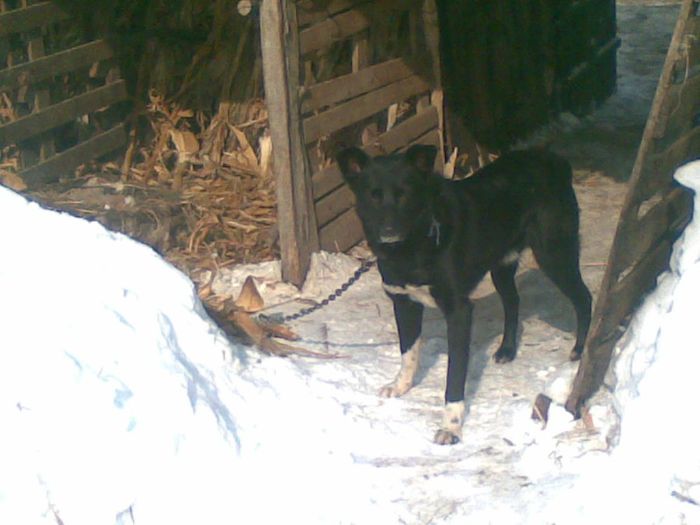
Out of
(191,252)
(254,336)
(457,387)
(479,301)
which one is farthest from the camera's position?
(191,252)

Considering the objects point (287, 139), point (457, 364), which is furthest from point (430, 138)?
point (457, 364)

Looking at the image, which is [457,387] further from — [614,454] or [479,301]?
[479,301]

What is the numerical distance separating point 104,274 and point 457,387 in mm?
1932

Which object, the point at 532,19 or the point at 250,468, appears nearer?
the point at 250,468

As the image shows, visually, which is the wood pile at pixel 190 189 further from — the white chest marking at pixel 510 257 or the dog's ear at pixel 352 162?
the dog's ear at pixel 352 162

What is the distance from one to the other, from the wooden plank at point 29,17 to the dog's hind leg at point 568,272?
16.7 feet

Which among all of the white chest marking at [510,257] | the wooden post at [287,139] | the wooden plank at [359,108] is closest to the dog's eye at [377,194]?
the white chest marking at [510,257]

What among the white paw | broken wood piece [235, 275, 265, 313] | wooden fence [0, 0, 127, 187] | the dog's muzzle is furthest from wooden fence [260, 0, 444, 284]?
the white paw

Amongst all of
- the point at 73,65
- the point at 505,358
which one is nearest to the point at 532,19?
the point at 73,65

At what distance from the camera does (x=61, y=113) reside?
945cm

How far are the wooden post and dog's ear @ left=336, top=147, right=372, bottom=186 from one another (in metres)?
1.96

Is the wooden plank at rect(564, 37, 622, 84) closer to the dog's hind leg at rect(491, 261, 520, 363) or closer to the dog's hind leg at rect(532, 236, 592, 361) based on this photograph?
the dog's hind leg at rect(491, 261, 520, 363)

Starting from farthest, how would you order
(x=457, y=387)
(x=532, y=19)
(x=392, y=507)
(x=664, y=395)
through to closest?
(x=532, y=19)
(x=457, y=387)
(x=392, y=507)
(x=664, y=395)

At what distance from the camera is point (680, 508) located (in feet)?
13.9
